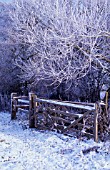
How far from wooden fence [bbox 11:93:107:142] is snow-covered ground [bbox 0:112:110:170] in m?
0.46

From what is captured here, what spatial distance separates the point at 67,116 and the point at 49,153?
3.80 metres

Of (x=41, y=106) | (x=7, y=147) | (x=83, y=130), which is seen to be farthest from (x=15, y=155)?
(x=41, y=106)

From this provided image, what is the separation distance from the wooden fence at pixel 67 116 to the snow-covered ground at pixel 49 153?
0.46m

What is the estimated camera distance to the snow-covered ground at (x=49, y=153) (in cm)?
652

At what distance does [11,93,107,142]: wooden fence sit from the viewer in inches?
372

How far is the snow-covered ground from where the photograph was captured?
652 cm

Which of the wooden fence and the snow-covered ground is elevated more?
the wooden fence

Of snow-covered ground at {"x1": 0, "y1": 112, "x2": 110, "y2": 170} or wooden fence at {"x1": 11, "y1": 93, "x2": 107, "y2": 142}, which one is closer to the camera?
snow-covered ground at {"x1": 0, "y1": 112, "x2": 110, "y2": 170}

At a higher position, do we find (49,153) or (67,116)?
(67,116)

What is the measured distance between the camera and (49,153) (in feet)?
25.0

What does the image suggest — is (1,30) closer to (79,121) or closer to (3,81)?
(3,81)

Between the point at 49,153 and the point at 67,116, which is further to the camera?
the point at 67,116

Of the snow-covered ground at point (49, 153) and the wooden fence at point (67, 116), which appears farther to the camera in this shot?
the wooden fence at point (67, 116)

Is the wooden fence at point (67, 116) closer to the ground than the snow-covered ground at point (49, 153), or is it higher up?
higher up
